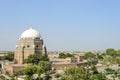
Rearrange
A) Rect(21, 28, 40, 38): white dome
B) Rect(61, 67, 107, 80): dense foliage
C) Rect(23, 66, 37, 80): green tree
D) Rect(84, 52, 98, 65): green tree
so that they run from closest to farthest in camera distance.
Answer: Rect(61, 67, 107, 80): dense foliage < Rect(23, 66, 37, 80): green tree < Rect(21, 28, 40, 38): white dome < Rect(84, 52, 98, 65): green tree

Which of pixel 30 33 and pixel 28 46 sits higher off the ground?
pixel 30 33

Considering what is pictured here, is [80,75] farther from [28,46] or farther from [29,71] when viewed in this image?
[28,46]

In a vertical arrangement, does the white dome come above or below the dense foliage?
above

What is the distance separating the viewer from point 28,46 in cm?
3869

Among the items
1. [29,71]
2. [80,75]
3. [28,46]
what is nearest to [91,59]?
[28,46]

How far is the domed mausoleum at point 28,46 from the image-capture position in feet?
126

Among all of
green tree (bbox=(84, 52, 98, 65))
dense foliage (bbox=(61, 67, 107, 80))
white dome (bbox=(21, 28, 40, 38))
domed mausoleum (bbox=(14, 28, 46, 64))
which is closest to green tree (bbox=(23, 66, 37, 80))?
dense foliage (bbox=(61, 67, 107, 80))

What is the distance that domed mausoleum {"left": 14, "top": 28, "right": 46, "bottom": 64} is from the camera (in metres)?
38.5

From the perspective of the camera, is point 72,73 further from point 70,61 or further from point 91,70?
point 70,61

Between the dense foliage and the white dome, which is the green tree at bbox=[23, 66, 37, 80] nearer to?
the dense foliage

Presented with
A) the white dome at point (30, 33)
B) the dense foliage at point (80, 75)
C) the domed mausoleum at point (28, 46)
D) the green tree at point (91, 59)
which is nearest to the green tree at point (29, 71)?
the dense foliage at point (80, 75)

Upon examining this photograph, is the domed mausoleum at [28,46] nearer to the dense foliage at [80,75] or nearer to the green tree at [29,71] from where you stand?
the green tree at [29,71]

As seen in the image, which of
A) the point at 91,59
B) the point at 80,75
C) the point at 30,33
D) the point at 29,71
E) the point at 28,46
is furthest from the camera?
the point at 91,59

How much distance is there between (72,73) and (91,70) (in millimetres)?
6395
